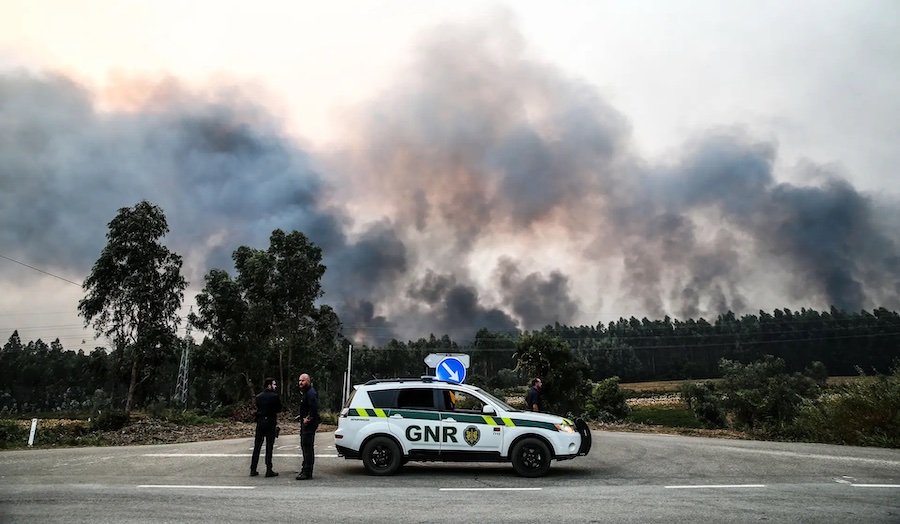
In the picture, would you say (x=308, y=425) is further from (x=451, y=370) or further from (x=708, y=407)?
(x=708, y=407)

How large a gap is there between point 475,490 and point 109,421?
21770mm

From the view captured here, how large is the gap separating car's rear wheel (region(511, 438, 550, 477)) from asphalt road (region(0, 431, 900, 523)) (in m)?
0.23

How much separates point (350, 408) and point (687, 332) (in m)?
191

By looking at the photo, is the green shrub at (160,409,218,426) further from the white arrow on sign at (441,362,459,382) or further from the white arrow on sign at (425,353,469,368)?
the white arrow on sign at (441,362,459,382)

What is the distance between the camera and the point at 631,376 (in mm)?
162000

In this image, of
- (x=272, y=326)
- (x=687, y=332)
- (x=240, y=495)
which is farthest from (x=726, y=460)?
(x=687, y=332)

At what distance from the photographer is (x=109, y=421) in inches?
966

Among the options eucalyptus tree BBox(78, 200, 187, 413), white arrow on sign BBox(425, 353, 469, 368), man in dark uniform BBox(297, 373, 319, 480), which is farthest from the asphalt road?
eucalyptus tree BBox(78, 200, 187, 413)

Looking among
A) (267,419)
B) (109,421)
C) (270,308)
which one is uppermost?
(270,308)

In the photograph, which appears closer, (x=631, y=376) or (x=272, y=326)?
(x=272, y=326)

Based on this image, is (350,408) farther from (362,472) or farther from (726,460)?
(726,460)

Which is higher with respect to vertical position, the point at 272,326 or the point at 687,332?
the point at 687,332

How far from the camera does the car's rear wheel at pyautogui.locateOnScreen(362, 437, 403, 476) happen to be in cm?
1108

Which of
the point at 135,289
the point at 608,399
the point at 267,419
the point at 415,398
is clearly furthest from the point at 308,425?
the point at 608,399
